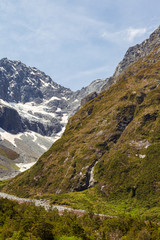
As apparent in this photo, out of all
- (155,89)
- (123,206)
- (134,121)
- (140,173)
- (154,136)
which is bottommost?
(123,206)

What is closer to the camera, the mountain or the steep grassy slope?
the mountain

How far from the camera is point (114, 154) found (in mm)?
107125

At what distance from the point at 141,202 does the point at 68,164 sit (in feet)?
172

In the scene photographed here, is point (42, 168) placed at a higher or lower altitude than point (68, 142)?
lower

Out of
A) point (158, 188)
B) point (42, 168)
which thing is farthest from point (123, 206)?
point (42, 168)

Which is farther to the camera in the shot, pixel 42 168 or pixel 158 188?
pixel 42 168

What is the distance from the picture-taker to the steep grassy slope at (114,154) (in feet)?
292

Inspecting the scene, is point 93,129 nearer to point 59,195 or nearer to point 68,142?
point 68,142

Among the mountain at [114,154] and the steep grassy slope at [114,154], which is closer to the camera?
the mountain at [114,154]

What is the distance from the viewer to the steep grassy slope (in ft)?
292

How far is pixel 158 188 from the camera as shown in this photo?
78.8m

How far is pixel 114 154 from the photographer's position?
4218 inches

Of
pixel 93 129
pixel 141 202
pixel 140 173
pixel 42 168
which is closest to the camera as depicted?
pixel 141 202

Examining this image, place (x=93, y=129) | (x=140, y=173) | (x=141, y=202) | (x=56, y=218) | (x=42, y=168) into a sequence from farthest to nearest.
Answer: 1. (x=93, y=129)
2. (x=42, y=168)
3. (x=140, y=173)
4. (x=141, y=202)
5. (x=56, y=218)
